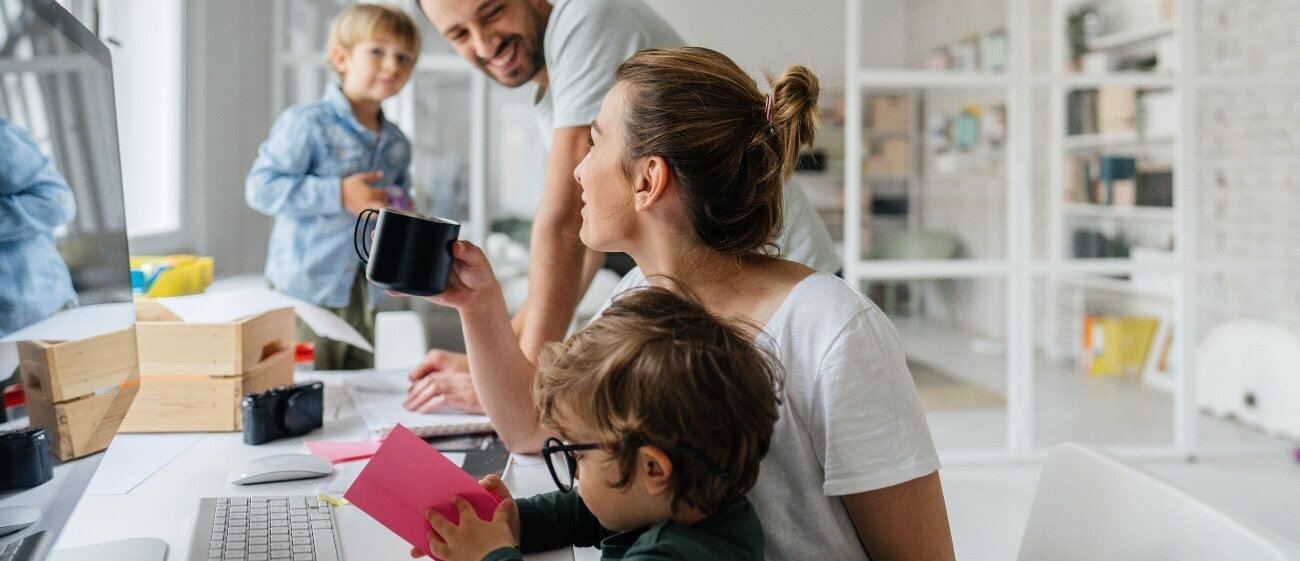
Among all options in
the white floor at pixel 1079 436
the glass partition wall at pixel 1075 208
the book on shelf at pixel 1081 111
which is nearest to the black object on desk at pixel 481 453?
the white floor at pixel 1079 436

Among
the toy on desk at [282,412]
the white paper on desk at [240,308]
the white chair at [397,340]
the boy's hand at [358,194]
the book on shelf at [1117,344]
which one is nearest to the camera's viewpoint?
the toy on desk at [282,412]

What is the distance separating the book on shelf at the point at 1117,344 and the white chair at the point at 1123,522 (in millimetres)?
3032

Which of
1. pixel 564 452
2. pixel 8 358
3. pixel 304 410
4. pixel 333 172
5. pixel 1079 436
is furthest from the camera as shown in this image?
pixel 1079 436

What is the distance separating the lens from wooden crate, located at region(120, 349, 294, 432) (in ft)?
4.55

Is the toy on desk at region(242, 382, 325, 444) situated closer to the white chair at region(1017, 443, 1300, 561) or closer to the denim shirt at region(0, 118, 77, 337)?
the denim shirt at region(0, 118, 77, 337)

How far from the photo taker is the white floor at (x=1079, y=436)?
11.0ft

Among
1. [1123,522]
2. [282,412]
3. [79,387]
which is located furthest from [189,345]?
[1123,522]

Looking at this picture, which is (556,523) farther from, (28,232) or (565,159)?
(565,159)

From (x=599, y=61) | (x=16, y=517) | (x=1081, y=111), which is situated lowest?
(x=16, y=517)

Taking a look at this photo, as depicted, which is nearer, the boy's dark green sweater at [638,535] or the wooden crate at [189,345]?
the boy's dark green sweater at [638,535]

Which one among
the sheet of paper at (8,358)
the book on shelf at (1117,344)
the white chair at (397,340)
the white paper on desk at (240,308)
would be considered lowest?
the book on shelf at (1117,344)

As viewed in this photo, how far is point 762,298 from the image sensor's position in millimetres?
1066

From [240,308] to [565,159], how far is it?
56 cm

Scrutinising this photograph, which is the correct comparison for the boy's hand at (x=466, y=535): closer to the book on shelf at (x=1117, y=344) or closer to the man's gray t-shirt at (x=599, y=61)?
the man's gray t-shirt at (x=599, y=61)
